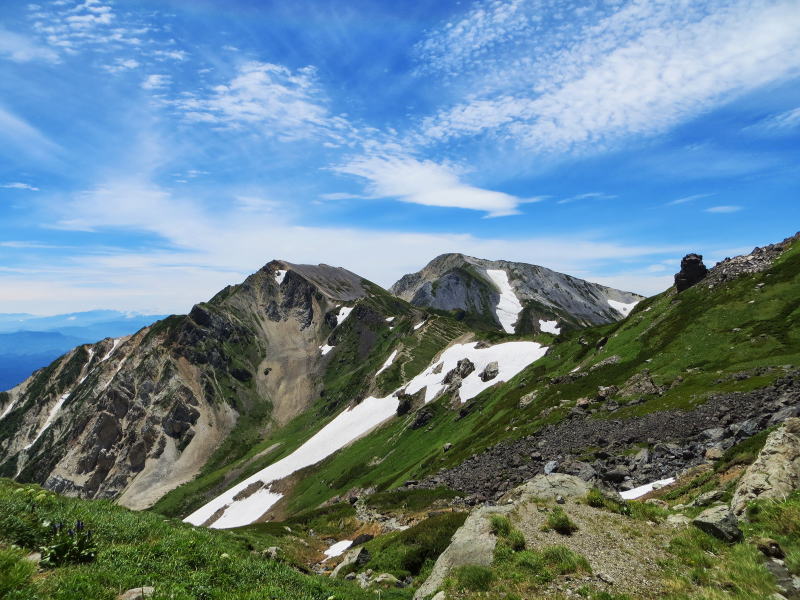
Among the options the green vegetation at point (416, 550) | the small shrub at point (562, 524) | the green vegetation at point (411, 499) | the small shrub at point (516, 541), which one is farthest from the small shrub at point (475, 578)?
the green vegetation at point (411, 499)

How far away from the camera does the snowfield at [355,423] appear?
12189 centimetres

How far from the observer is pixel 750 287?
265 feet

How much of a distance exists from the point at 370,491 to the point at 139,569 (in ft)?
284

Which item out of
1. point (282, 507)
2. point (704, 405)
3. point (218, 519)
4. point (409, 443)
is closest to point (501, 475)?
point (704, 405)

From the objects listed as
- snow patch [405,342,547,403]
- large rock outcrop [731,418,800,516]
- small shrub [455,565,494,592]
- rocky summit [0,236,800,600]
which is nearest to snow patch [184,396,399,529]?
rocky summit [0,236,800,600]

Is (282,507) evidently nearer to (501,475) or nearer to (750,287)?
(501,475)

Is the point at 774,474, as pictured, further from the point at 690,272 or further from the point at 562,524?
the point at 690,272

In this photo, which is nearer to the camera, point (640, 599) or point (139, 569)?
point (139, 569)

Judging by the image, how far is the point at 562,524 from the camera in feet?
54.9

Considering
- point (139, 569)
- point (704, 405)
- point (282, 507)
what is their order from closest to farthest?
point (139, 569) < point (704, 405) < point (282, 507)

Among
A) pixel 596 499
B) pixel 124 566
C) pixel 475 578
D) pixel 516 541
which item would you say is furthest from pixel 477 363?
pixel 124 566

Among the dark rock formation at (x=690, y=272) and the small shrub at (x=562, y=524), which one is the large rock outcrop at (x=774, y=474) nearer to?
the small shrub at (x=562, y=524)

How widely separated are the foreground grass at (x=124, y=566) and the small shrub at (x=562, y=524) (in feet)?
24.4

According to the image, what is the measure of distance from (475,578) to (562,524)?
4.91m
